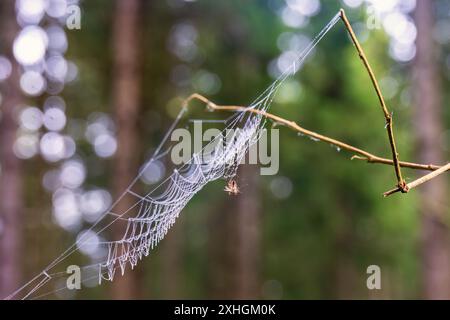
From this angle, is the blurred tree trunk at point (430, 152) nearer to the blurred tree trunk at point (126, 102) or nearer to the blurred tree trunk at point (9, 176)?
the blurred tree trunk at point (126, 102)

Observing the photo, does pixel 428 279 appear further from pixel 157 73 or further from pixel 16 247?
pixel 157 73

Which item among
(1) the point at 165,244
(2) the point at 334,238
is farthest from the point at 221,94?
(1) the point at 165,244

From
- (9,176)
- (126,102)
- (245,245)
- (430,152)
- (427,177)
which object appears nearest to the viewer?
(427,177)

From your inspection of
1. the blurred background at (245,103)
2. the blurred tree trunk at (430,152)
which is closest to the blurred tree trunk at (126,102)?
the blurred background at (245,103)

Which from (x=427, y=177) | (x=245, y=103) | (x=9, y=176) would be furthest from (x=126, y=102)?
(x=427, y=177)

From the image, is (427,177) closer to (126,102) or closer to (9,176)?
(126,102)

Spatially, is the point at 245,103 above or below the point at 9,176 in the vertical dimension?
above

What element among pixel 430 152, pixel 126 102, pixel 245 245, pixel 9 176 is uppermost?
pixel 126 102

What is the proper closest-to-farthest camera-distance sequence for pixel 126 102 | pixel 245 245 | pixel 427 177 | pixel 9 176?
pixel 427 177, pixel 9 176, pixel 126 102, pixel 245 245
